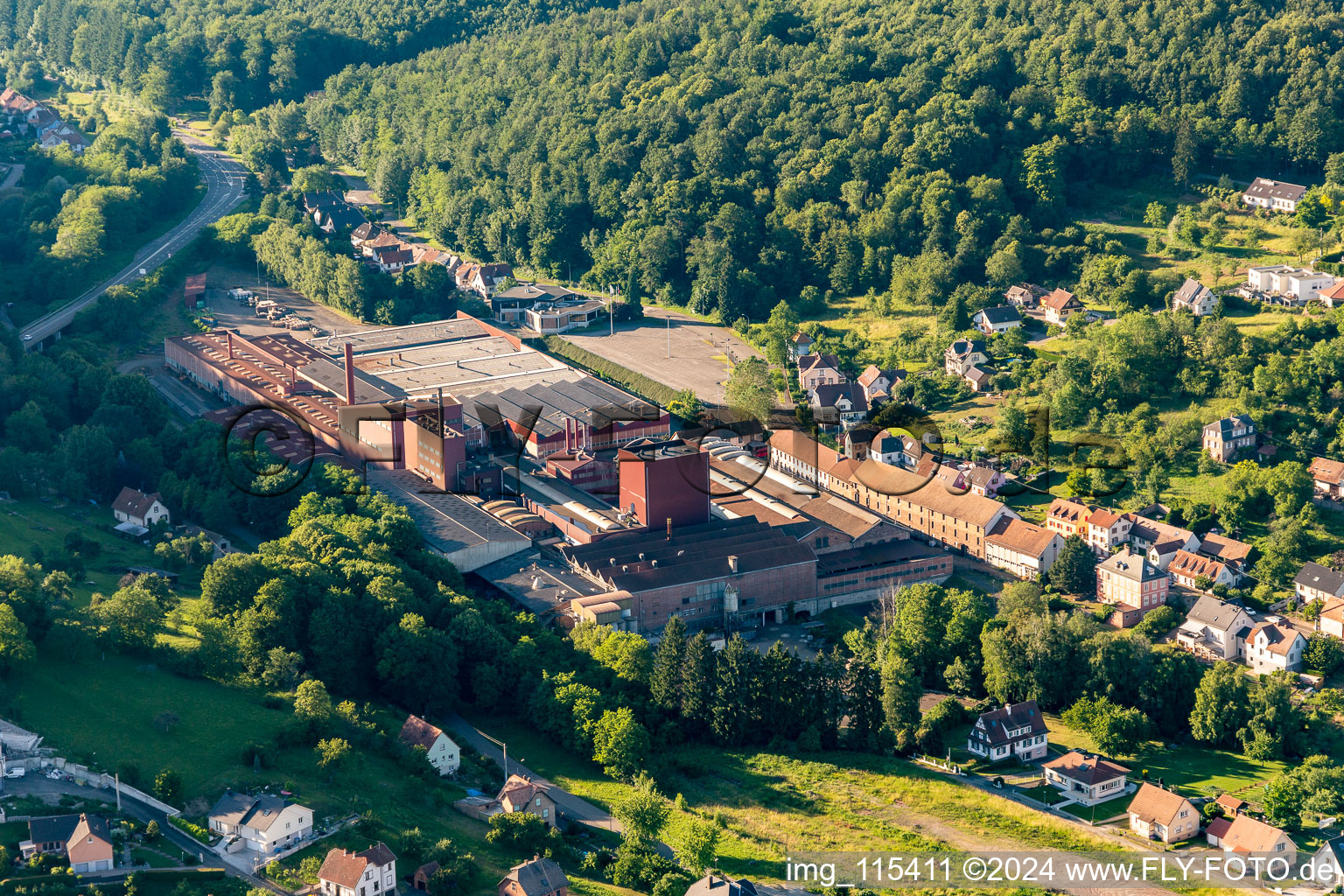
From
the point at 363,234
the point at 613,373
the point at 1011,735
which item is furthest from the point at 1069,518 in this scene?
the point at 363,234

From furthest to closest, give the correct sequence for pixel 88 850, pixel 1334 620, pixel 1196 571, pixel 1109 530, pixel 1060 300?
pixel 1060 300 → pixel 1109 530 → pixel 1196 571 → pixel 1334 620 → pixel 88 850

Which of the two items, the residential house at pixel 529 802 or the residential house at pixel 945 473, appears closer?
the residential house at pixel 529 802

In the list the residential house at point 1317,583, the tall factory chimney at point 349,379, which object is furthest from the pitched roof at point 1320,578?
the tall factory chimney at point 349,379

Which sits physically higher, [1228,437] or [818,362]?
[1228,437]

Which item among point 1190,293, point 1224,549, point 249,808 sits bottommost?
point 1224,549

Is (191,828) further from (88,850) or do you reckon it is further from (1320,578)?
(1320,578)

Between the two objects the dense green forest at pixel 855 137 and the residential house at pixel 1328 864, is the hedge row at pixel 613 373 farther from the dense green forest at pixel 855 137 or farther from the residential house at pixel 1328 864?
the residential house at pixel 1328 864
